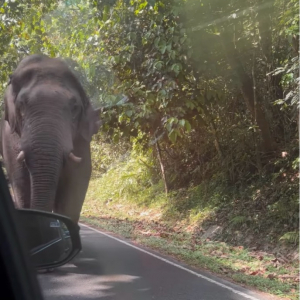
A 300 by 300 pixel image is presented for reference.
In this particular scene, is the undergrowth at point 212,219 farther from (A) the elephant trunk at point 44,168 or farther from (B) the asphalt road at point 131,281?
(A) the elephant trunk at point 44,168

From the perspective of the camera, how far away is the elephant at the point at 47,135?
20.0ft

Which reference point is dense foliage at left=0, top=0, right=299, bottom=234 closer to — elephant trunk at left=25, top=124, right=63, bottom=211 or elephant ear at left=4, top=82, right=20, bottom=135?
elephant ear at left=4, top=82, right=20, bottom=135

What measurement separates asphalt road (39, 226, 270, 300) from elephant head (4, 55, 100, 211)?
1033 mm

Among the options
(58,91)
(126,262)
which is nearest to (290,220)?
(126,262)

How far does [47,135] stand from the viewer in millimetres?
6262

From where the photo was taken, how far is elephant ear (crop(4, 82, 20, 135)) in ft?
23.0

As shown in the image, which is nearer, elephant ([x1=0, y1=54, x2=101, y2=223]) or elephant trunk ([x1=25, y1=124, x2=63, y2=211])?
elephant trunk ([x1=25, y1=124, x2=63, y2=211])

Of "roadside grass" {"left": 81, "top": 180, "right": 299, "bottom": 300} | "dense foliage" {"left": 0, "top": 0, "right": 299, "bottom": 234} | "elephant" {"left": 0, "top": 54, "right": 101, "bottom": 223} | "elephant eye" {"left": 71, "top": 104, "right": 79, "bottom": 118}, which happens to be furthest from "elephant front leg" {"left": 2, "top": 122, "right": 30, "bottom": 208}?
"roadside grass" {"left": 81, "top": 180, "right": 299, "bottom": 300}

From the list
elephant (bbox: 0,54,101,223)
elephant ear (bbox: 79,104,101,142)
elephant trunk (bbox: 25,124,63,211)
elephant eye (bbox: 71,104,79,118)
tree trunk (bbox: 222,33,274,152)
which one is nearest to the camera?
elephant trunk (bbox: 25,124,63,211)

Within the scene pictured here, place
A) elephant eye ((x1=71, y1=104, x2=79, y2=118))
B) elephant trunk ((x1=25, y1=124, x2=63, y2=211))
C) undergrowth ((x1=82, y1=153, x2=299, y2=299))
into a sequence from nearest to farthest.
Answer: elephant trunk ((x1=25, y1=124, x2=63, y2=211)) < elephant eye ((x1=71, y1=104, x2=79, y2=118)) < undergrowth ((x1=82, y1=153, x2=299, y2=299))

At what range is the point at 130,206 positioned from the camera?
1681cm

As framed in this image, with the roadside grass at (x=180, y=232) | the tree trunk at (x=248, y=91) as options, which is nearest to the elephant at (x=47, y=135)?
the roadside grass at (x=180, y=232)

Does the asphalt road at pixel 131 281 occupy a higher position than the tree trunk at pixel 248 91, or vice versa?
the tree trunk at pixel 248 91

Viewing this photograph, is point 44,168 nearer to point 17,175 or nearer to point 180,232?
point 17,175
